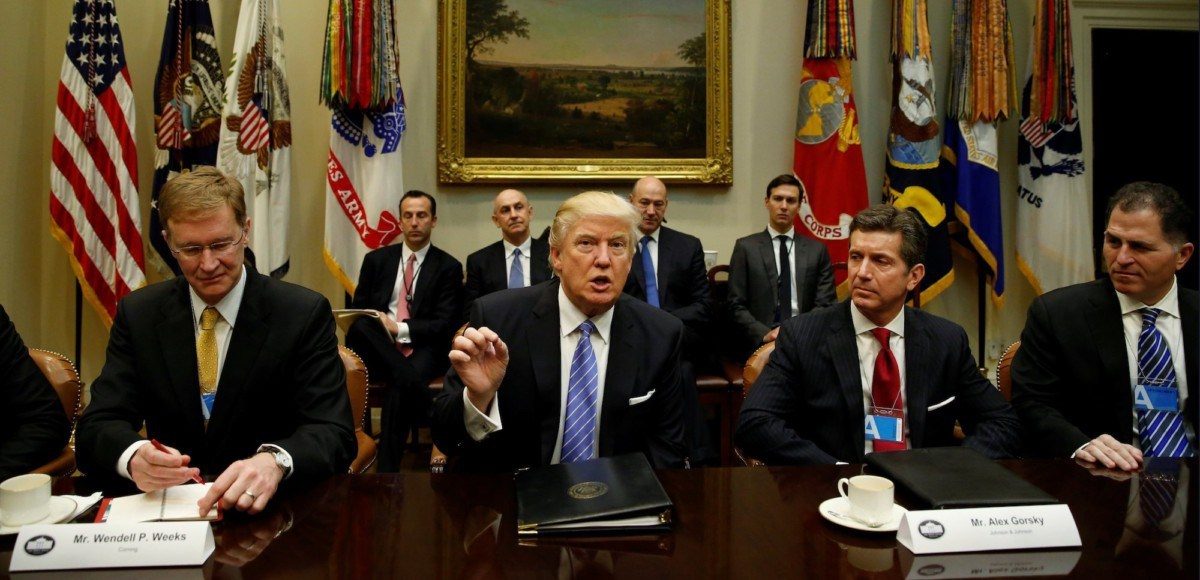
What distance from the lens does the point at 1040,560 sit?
1.39 metres

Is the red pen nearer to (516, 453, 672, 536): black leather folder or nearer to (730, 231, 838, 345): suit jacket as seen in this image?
(516, 453, 672, 536): black leather folder

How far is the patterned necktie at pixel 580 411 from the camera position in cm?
226

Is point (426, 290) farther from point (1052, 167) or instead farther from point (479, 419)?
point (1052, 167)

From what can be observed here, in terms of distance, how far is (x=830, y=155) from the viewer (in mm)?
5555

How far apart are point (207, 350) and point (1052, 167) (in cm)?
527

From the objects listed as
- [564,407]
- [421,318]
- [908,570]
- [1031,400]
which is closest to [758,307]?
[421,318]

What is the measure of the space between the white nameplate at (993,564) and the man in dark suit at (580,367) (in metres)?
1.00

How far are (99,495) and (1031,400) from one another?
8.18ft

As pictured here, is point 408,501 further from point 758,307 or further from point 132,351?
point 758,307

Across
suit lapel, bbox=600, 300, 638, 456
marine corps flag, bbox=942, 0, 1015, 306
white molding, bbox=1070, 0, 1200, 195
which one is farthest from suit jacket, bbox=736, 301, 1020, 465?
white molding, bbox=1070, 0, 1200, 195

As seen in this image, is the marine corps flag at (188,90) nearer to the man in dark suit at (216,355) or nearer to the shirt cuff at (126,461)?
the man in dark suit at (216,355)

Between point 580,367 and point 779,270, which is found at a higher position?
point 779,270

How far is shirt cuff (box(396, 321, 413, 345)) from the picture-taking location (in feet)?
15.6

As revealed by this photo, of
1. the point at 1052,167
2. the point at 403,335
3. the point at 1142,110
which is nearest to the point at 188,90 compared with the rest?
the point at 403,335
